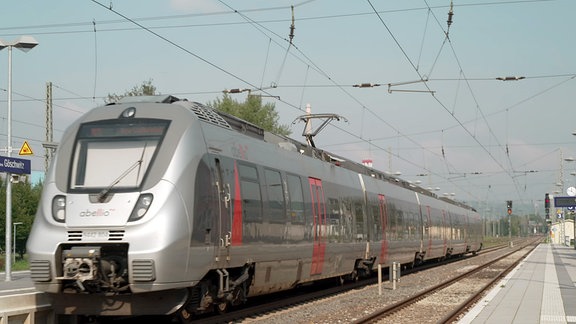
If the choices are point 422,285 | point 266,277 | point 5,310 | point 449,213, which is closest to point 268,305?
point 266,277

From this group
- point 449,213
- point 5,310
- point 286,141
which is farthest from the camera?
point 449,213

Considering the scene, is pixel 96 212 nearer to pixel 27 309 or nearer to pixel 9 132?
pixel 27 309

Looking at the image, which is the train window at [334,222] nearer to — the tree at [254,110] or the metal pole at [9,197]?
the metal pole at [9,197]

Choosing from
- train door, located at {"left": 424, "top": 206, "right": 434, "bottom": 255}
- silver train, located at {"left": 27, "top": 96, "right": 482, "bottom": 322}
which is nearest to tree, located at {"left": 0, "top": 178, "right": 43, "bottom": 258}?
train door, located at {"left": 424, "top": 206, "right": 434, "bottom": 255}

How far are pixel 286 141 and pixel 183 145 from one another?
6.22 meters

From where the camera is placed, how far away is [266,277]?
1378cm

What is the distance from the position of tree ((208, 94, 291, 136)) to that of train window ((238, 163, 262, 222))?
4780 centimetres

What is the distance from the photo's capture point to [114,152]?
35.2ft

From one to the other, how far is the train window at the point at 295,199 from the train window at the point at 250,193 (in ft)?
5.91

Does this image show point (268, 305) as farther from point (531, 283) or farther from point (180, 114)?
point (531, 283)

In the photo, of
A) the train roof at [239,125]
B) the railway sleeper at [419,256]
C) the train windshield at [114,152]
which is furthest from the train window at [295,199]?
the railway sleeper at [419,256]

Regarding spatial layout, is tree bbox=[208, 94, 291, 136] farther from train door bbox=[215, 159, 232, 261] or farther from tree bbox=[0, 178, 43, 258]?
train door bbox=[215, 159, 232, 261]

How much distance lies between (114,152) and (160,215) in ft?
4.62

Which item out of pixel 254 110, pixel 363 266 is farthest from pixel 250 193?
pixel 254 110
